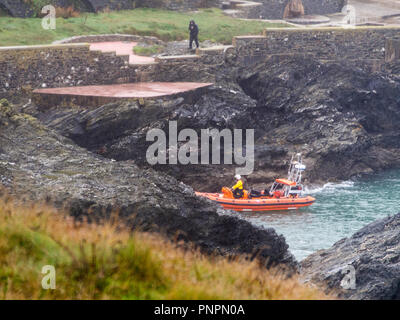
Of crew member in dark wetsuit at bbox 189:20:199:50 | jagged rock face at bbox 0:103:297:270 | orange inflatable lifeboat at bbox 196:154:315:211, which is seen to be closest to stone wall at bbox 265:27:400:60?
crew member in dark wetsuit at bbox 189:20:199:50

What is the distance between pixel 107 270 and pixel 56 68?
1882 centimetres

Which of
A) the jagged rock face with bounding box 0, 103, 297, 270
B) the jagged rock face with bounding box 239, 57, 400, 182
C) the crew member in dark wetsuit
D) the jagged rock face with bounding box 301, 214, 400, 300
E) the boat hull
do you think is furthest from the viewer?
the jagged rock face with bounding box 239, 57, 400, 182

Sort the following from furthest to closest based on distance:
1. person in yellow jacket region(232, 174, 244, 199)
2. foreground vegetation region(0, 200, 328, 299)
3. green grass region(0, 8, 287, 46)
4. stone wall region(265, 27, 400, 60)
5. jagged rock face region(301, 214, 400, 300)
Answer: stone wall region(265, 27, 400, 60) < green grass region(0, 8, 287, 46) < person in yellow jacket region(232, 174, 244, 199) < jagged rock face region(301, 214, 400, 300) < foreground vegetation region(0, 200, 328, 299)

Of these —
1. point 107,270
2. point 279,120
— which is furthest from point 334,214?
point 107,270

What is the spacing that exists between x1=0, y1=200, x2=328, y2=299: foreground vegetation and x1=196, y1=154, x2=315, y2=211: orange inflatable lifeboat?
15493mm

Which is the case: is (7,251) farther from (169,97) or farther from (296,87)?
(296,87)

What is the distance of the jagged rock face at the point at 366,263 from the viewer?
41.2ft

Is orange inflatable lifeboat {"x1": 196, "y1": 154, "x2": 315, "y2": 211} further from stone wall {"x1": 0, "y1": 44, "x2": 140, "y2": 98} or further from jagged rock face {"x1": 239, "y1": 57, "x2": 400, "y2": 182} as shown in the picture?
stone wall {"x1": 0, "y1": 44, "x2": 140, "y2": 98}

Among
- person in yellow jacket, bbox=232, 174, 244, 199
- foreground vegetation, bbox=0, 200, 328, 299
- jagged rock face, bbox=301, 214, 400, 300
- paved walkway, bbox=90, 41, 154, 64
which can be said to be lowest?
person in yellow jacket, bbox=232, 174, 244, 199

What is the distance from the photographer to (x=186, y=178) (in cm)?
2712

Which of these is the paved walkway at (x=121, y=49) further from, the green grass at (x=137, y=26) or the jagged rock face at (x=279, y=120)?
the jagged rock face at (x=279, y=120)

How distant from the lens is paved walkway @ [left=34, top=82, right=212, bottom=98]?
25.6m

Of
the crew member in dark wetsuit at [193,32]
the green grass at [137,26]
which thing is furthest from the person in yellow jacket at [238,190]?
the green grass at [137,26]

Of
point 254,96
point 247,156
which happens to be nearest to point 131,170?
point 247,156
